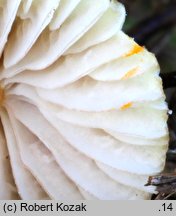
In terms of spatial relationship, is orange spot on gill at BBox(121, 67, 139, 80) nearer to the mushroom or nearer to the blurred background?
the mushroom

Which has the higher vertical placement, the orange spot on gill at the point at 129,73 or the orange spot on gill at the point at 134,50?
the orange spot on gill at the point at 134,50

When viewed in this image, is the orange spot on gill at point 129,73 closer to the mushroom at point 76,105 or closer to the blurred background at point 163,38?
the mushroom at point 76,105

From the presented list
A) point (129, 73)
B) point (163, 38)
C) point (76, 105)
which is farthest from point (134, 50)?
point (163, 38)

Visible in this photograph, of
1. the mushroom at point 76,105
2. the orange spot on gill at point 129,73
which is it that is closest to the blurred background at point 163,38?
the mushroom at point 76,105

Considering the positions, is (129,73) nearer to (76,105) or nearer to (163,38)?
(76,105)

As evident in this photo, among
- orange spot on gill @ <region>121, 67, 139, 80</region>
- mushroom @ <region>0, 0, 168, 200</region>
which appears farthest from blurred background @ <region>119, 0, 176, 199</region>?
orange spot on gill @ <region>121, 67, 139, 80</region>

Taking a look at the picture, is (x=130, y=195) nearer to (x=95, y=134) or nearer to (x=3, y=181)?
(x=95, y=134)
